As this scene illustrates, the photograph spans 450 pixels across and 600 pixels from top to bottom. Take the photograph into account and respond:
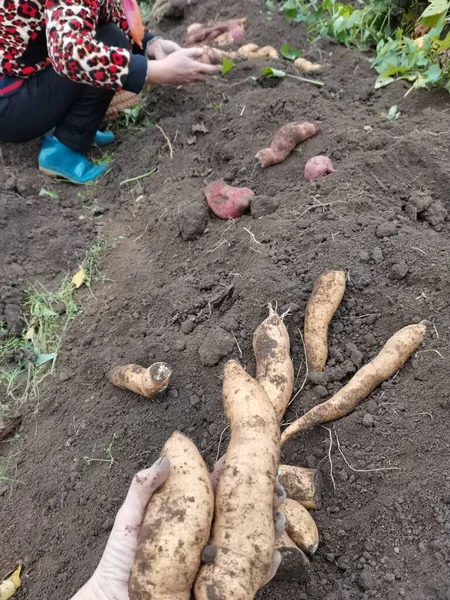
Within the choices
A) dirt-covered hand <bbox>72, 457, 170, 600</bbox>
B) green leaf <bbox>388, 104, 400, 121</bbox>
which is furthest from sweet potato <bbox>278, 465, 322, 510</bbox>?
green leaf <bbox>388, 104, 400, 121</bbox>

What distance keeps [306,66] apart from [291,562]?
3.72 meters

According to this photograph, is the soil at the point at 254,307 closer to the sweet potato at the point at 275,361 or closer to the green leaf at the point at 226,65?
the sweet potato at the point at 275,361

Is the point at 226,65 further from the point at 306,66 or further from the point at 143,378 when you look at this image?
the point at 143,378

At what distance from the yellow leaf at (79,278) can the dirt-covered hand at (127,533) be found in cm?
181

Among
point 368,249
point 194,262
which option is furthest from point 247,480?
point 194,262

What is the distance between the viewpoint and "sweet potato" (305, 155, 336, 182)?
3.00m

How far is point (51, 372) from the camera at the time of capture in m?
2.67

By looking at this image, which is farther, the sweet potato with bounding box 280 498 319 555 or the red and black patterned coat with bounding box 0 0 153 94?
the red and black patterned coat with bounding box 0 0 153 94

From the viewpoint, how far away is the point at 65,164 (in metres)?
3.83

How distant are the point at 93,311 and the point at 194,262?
2.12ft

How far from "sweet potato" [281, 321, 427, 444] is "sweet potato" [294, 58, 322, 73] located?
2.75 m

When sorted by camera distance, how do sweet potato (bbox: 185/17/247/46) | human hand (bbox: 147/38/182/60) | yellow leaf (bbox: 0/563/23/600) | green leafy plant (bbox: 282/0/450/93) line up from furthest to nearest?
sweet potato (bbox: 185/17/247/46), human hand (bbox: 147/38/182/60), green leafy plant (bbox: 282/0/450/93), yellow leaf (bbox: 0/563/23/600)

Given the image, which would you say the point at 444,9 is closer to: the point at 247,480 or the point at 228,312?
the point at 228,312

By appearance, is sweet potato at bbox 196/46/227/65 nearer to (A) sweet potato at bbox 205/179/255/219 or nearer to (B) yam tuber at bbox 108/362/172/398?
(A) sweet potato at bbox 205/179/255/219
